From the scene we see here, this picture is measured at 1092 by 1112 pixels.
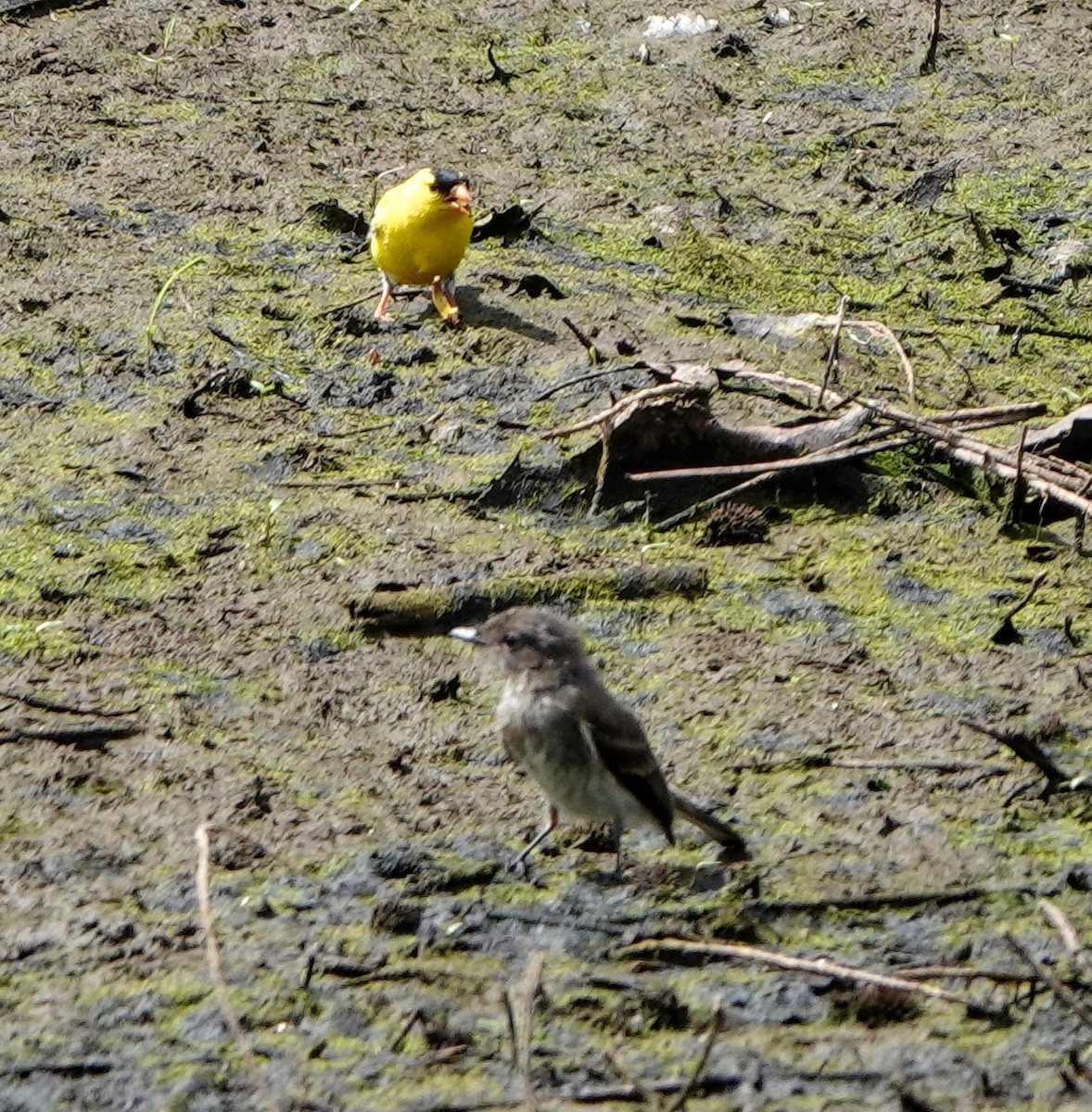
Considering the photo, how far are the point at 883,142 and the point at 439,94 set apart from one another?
2.46m

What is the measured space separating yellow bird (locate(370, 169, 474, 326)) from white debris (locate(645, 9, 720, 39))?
10.7 feet

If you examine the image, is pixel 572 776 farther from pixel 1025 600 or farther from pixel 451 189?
pixel 451 189

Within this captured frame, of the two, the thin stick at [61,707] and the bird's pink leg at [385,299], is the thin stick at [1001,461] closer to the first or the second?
the bird's pink leg at [385,299]

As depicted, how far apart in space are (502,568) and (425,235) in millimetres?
2159

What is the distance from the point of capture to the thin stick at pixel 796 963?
12.7 feet

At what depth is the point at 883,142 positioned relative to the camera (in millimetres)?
10219

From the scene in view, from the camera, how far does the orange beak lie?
8.54 meters

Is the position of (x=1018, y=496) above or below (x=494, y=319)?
above

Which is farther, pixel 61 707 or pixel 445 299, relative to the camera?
pixel 445 299

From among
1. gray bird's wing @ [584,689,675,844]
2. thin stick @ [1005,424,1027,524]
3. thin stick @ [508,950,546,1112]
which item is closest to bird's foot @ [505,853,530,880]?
gray bird's wing @ [584,689,675,844]

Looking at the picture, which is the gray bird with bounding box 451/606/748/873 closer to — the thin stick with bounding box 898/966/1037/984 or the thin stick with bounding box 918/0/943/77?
the thin stick with bounding box 898/966/1037/984

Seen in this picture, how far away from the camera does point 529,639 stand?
5160mm

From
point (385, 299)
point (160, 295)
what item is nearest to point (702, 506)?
point (385, 299)

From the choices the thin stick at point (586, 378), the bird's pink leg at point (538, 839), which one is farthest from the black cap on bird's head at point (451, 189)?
the bird's pink leg at point (538, 839)
